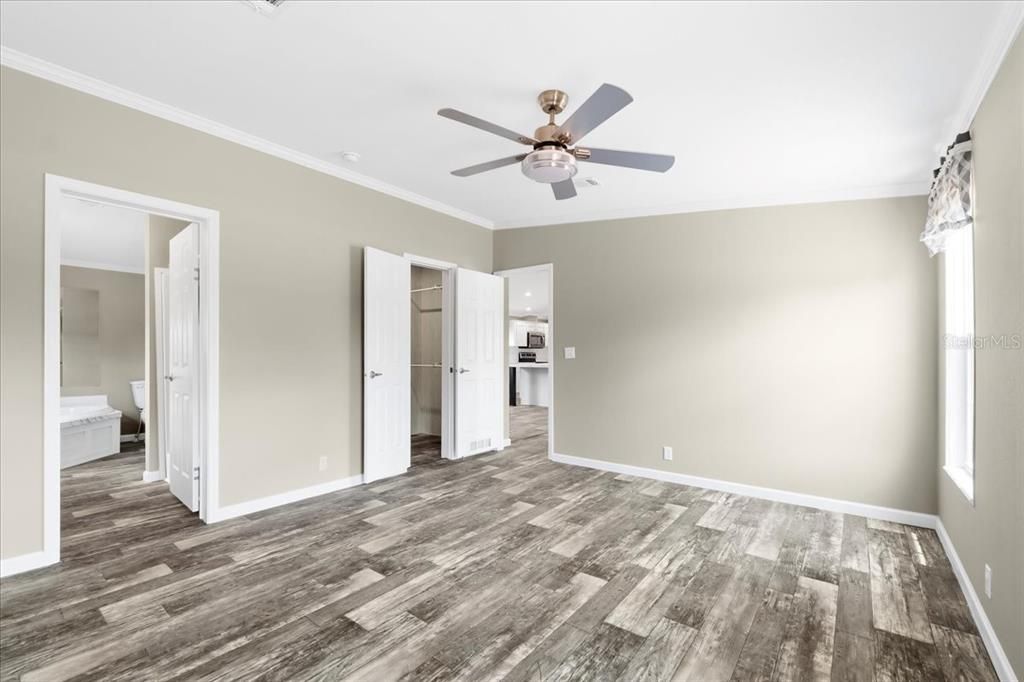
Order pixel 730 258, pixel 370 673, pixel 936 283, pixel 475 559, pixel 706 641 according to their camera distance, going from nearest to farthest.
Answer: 1. pixel 370 673
2. pixel 706 641
3. pixel 475 559
4. pixel 936 283
5. pixel 730 258

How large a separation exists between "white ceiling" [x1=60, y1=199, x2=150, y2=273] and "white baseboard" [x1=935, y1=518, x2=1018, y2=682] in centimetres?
646

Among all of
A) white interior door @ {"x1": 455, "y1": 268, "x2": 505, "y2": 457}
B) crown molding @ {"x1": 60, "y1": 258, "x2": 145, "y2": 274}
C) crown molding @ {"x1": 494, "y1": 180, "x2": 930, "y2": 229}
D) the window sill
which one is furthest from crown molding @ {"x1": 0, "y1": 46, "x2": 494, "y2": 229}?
crown molding @ {"x1": 60, "y1": 258, "x2": 145, "y2": 274}

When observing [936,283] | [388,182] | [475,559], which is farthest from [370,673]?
[936,283]

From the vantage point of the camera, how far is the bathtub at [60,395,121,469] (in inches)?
197

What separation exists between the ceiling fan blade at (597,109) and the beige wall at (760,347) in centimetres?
259

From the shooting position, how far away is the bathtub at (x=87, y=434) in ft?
16.4

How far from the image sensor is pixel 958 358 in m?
3.14

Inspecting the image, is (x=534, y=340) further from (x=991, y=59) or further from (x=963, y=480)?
(x=991, y=59)

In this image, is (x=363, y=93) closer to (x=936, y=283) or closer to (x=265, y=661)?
(x=265, y=661)

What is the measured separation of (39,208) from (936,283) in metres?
5.98

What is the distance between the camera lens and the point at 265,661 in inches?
76.2

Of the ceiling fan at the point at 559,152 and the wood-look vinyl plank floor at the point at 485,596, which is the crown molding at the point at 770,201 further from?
the wood-look vinyl plank floor at the point at 485,596

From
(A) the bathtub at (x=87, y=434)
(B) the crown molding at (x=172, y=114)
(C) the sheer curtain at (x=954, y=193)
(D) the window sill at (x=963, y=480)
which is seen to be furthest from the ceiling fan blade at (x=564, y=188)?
(A) the bathtub at (x=87, y=434)

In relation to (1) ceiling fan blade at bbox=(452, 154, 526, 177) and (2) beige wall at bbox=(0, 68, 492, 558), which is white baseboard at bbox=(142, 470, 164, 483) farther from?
(1) ceiling fan blade at bbox=(452, 154, 526, 177)
